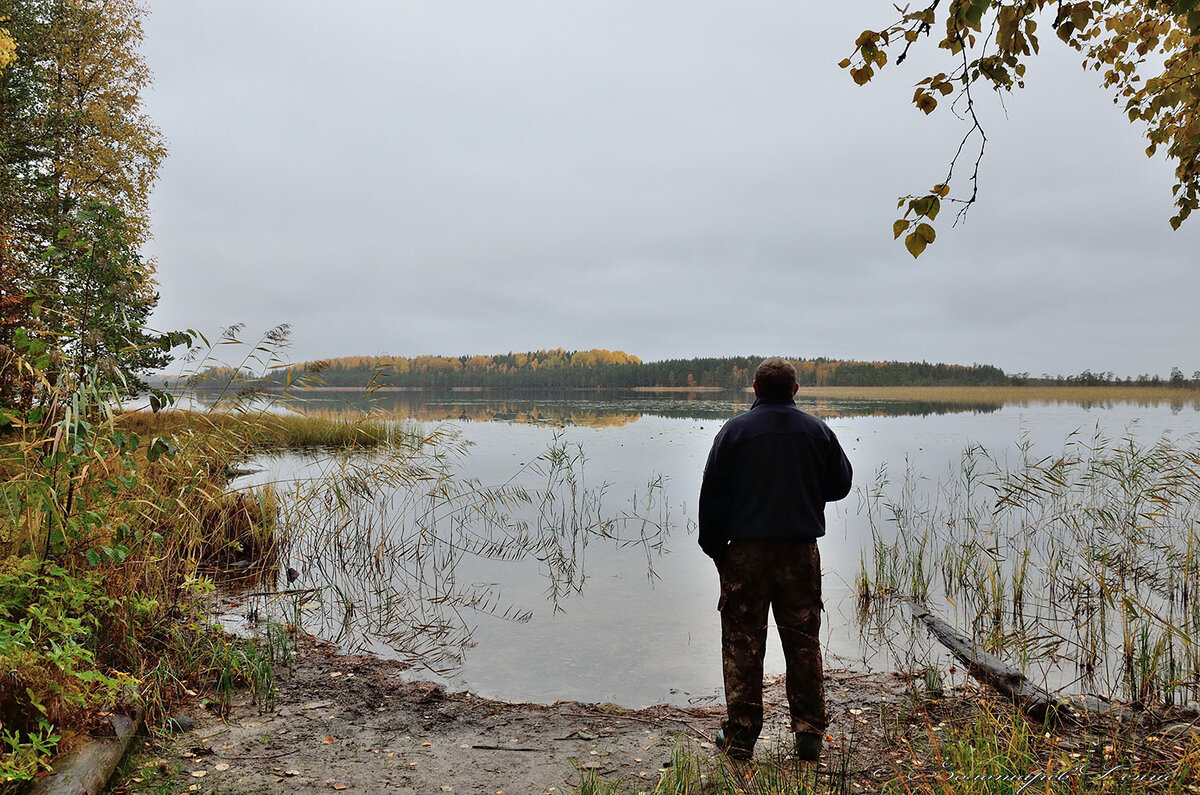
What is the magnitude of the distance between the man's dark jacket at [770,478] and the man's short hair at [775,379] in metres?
0.07

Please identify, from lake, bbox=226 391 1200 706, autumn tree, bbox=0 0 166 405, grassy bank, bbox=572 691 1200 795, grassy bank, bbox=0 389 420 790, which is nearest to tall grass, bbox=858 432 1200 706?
lake, bbox=226 391 1200 706

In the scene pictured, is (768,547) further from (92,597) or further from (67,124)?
(67,124)

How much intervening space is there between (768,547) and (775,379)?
39.1 inches

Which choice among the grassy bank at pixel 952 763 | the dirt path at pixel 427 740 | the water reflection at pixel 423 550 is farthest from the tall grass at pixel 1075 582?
the water reflection at pixel 423 550

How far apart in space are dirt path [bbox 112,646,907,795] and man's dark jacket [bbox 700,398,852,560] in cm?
136

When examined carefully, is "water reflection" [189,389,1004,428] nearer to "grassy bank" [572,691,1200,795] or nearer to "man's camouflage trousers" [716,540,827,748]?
"man's camouflage trousers" [716,540,827,748]

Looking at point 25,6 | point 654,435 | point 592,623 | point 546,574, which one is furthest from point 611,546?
point 25,6

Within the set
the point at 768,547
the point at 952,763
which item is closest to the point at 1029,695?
the point at 952,763

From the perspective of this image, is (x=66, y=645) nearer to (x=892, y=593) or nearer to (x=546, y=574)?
(x=546, y=574)

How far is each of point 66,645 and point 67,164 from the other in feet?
67.6

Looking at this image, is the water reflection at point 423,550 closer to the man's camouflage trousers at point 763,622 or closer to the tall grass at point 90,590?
the tall grass at point 90,590

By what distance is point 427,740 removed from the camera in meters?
4.52

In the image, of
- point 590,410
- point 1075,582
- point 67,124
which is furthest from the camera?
point 590,410

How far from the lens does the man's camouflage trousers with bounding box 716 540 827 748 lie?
3.99 meters
